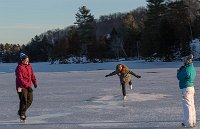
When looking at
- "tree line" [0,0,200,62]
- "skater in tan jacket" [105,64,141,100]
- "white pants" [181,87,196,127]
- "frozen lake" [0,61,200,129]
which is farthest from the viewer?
"tree line" [0,0,200,62]

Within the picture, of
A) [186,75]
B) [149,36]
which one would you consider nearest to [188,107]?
[186,75]

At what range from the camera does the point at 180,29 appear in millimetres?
65812

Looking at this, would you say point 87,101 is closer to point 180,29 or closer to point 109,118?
point 109,118

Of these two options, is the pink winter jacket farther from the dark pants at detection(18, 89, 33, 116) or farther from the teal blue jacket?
the teal blue jacket

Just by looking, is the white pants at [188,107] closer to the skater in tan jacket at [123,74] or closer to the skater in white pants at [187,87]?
the skater in white pants at [187,87]

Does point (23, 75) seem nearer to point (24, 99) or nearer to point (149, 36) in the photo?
point (24, 99)

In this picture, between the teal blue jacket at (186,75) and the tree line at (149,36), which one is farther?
the tree line at (149,36)

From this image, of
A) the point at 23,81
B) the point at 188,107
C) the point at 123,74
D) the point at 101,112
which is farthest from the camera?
the point at 123,74

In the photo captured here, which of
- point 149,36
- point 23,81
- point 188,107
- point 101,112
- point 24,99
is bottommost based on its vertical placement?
point 101,112

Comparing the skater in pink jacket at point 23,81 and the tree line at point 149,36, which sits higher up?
the tree line at point 149,36

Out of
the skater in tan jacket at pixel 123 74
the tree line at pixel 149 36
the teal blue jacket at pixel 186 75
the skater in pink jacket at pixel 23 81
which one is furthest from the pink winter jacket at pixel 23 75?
the tree line at pixel 149 36

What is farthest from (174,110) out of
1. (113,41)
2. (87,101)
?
(113,41)

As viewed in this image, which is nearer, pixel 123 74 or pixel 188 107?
pixel 188 107

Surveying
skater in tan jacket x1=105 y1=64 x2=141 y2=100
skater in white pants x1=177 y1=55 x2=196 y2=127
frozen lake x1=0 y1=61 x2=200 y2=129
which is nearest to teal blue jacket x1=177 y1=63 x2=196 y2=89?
skater in white pants x1=177 y1=55 x2=196 y2=127
